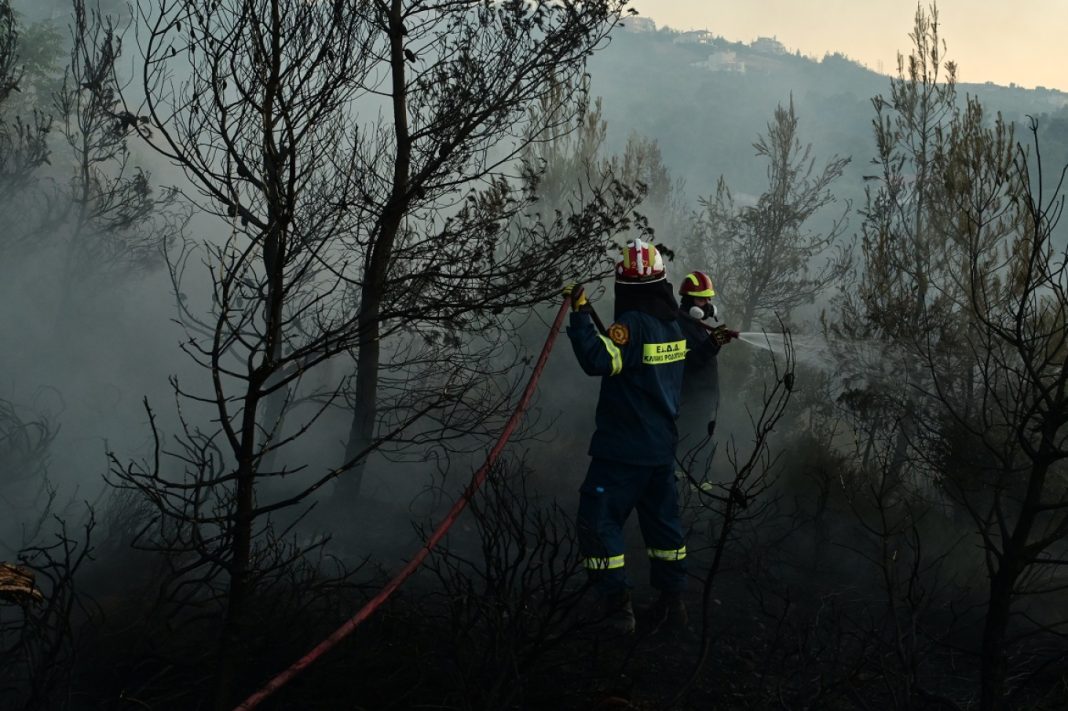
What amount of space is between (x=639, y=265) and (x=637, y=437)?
101 cm

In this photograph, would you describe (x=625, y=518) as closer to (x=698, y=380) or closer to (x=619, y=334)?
(x=619, y=334)

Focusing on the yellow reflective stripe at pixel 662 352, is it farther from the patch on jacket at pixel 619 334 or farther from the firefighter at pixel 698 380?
the firefighter at pixel 698 380

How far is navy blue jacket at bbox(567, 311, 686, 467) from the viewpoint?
5.01m

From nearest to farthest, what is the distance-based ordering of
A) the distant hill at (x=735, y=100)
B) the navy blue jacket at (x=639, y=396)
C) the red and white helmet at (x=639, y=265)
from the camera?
the navy blue jacket at (x=639, y=396)
the red and white helmet at (x=639, y=265)
the distant hill at (x=735, y=100)

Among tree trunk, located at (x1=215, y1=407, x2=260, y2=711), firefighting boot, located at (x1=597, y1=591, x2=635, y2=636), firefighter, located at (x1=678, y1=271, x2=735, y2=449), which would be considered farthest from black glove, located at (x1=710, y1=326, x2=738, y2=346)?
tree trunk, located at (x1=215, y1=407, x2=260, y2=711)

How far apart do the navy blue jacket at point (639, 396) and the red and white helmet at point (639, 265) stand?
22 cm

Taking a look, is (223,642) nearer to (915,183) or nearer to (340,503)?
(340,503)

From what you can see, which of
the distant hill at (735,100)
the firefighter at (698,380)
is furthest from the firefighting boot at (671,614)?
the distant hill at (735,100)

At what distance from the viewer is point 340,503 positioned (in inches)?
317

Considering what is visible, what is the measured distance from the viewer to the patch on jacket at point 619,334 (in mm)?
4926

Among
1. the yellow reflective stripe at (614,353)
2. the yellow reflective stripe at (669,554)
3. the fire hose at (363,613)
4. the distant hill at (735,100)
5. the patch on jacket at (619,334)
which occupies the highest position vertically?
the distant hill at (735,100)

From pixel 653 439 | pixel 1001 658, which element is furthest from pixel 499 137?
pixel 1001 658

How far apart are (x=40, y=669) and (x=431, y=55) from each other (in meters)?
4.98

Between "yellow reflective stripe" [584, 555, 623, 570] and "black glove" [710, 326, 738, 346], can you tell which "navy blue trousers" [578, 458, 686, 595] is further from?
"black glove" [710, 326, 738, 346]
